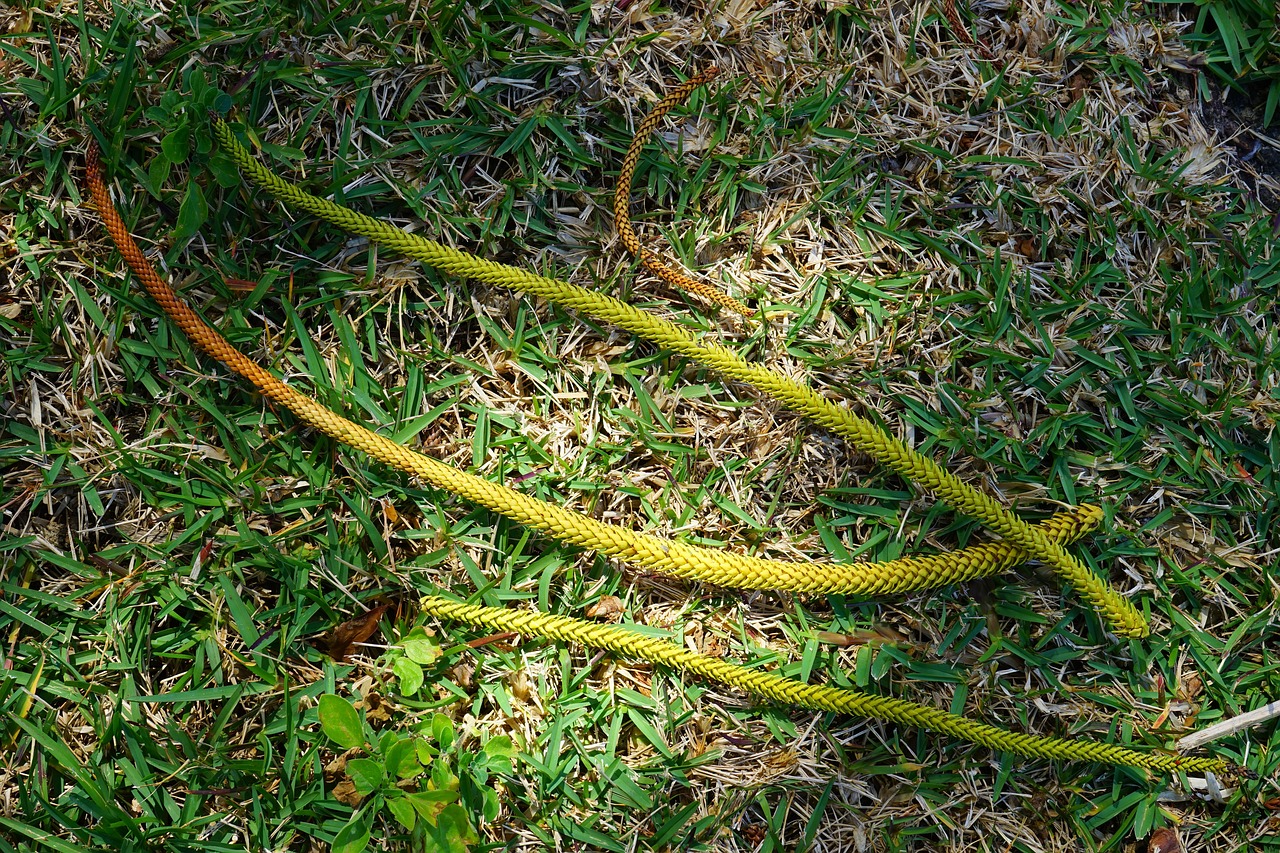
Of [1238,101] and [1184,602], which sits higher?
[1238,101]

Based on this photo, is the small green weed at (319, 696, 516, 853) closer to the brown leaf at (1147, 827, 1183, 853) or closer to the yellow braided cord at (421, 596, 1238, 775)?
the yellow braided cord at (421, 596, 1238, 775)

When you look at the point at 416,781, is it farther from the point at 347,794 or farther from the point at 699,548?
the point at 699,548

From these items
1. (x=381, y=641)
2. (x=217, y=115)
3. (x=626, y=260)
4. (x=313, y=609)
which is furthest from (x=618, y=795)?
(x=217, y=115)

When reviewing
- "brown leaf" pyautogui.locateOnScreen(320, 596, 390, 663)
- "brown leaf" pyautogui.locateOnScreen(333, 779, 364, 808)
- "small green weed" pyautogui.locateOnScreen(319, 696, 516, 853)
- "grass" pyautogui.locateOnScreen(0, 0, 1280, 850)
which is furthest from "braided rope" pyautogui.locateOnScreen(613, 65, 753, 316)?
"brown leaf" pyautogui.locateOnScreen(333, 779, 364, 808)

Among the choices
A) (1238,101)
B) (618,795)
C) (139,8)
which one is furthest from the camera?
(1238,101)

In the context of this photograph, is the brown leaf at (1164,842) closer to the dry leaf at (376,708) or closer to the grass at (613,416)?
the grass at (613,416)

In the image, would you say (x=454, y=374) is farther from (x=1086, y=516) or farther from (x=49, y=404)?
(x=1086, y=516)

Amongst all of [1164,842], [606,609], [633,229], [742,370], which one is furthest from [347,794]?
[1164,842]

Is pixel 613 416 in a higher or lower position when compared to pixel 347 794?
higher
